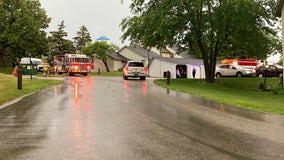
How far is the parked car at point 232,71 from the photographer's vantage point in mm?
44875

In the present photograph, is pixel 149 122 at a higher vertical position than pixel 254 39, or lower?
lower

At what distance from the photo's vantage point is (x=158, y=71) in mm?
57875

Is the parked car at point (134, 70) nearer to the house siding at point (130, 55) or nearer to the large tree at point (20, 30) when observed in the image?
the large tree at point (20, 30)

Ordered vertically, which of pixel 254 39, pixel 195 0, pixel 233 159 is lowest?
pixel 233 159

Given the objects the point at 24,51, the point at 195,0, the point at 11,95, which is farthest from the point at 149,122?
the point at 24,51

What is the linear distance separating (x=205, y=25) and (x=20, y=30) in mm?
35754

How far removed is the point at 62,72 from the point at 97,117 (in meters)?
39.5

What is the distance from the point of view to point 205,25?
3028cm

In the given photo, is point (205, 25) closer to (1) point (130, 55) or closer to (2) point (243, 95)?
(2) point (243, 95)

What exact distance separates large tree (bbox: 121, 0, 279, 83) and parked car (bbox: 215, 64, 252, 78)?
11412 millimetres

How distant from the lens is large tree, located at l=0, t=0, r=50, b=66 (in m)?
55.5

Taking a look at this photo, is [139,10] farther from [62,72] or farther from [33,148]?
[33,148]

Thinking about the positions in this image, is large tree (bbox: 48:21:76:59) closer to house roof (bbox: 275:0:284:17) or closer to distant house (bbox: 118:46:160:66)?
distant house (bbox: 118:46:160:66)

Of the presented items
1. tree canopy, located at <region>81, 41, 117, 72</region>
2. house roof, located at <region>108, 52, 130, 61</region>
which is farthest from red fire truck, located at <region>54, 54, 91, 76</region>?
house roof, located at <region>108, 52, 130, 61</region>
